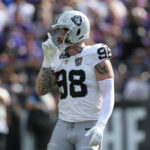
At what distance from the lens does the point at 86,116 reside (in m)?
5.10

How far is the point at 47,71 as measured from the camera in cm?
542

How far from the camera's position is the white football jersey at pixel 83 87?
5094mm

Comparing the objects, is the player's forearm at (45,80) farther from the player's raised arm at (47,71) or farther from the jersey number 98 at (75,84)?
the jersey number 98 at (75,84)

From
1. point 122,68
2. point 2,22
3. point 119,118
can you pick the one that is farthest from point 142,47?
point 2,22

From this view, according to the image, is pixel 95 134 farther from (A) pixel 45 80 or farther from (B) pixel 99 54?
(A) pixel 45 80

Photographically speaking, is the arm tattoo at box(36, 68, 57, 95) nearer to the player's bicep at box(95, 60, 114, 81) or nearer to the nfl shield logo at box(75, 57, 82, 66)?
the nfl shield logo at box(75, 57, 82, 66)

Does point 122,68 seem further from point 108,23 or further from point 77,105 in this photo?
point 77,105

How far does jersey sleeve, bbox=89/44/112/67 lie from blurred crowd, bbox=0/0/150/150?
3407 millimetres

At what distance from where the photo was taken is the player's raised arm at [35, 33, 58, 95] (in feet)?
Result: 17.6

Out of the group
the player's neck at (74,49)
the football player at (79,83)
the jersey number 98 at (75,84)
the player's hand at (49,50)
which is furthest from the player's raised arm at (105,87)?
the player's hand at (49,50)

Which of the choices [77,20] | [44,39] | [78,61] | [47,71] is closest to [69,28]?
[77,20]

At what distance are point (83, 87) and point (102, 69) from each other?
254 millimetres

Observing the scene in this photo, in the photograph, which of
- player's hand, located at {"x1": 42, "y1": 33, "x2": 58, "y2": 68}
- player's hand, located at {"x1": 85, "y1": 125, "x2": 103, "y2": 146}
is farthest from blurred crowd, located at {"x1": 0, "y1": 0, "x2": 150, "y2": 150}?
player's hand, located at {"x1": 85, "y1": 125, "x2": 103, "y2": 146}

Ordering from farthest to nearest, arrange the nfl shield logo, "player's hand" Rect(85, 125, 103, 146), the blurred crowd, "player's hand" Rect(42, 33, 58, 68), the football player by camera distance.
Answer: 1. the blurred crowd
2. "player's hand" Rect(42, 33, 58, 68)
3. the nfl shield logo
4. the football player
5. "player's hand" Rect(85, 125, 103, 146)
